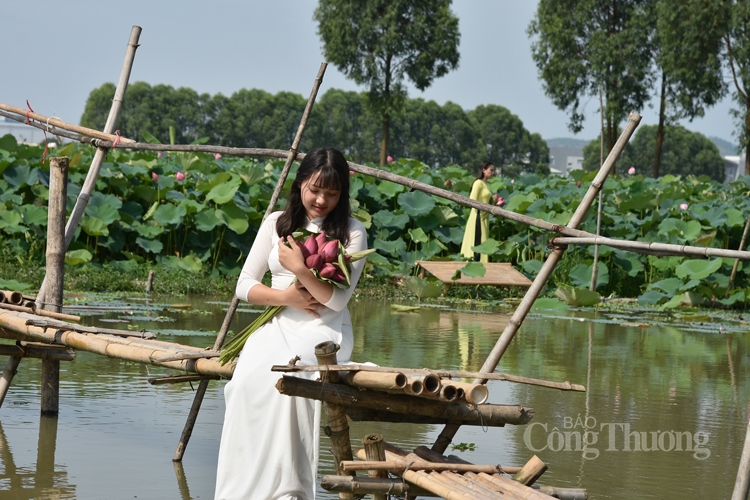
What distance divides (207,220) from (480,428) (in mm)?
6642

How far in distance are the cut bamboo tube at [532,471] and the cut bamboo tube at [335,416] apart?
496 mm

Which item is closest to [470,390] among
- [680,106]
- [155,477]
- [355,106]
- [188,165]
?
[155,477]

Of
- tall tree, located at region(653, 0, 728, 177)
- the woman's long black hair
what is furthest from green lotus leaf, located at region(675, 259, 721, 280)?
tall tree, located at region(653, 0, 728, 177)

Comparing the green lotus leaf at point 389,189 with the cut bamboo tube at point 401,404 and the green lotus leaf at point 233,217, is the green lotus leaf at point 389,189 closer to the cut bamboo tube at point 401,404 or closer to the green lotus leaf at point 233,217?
the green lotus leaf at point 233,217

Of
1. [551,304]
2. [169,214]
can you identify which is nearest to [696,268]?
[551,304]

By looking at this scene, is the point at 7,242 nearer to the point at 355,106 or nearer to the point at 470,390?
the point at 470,390

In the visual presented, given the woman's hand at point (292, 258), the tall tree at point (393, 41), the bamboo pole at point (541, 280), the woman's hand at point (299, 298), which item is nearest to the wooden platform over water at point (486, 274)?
the bamboo pole at point (541, 280)

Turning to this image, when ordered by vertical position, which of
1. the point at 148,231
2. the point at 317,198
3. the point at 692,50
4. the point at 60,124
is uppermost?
the point at 692,50

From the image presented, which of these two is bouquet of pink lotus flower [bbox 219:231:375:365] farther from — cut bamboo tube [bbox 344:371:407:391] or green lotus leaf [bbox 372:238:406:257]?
green lotus leaf [bbox 372:238:406:257]

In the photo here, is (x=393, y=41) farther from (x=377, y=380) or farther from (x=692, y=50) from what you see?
(x=377, y=380)

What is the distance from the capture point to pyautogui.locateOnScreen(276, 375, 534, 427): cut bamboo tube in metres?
2.82

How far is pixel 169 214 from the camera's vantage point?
37.3 ft

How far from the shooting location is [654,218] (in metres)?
13.0

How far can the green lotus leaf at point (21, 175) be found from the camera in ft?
36.3
